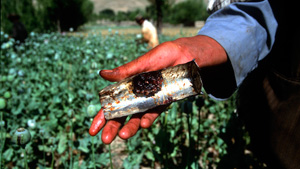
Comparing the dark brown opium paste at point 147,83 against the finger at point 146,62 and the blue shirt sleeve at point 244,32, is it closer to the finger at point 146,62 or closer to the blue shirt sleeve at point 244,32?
the finger at point 146,62

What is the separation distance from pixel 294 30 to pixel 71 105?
1.94 m

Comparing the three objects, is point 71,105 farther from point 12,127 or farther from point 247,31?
point 247,31

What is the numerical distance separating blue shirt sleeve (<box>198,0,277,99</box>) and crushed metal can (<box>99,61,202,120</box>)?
0.73 ft

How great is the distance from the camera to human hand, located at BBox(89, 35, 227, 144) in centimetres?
86

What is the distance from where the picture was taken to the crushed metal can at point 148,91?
885mm

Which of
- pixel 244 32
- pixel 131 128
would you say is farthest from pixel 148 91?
pixel 244 32

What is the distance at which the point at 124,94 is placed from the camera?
3.01 ft

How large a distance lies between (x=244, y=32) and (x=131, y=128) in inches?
24.2

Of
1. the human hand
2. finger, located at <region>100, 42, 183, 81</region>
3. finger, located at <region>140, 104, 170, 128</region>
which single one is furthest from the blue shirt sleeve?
finger, located at <region>140, 104, 170, 128</region>

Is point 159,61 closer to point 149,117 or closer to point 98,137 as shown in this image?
point 149,117

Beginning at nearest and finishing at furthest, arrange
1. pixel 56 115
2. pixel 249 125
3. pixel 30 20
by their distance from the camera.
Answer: pixel 249 125 < pixel 56 115 < pixel 30 20

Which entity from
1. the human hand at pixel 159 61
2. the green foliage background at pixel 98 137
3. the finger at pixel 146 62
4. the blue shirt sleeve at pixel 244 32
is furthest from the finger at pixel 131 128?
the blue shirt sleeve at pixel 244 32

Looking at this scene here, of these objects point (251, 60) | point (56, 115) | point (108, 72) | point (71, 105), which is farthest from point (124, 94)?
point (71, 105)

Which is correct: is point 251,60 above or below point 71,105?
above
